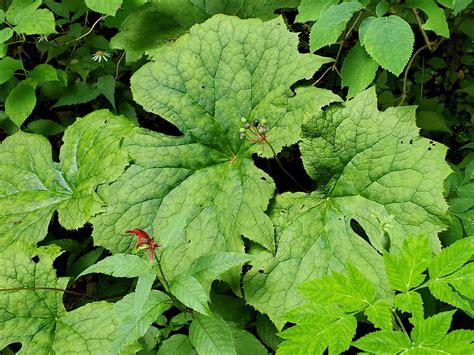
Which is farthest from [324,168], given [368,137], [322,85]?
[322,85]

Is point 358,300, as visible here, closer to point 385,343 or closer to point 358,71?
point 385,343

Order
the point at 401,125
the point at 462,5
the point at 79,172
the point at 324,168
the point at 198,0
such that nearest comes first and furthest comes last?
the point at 462,5 → the point at 401,125 → the point at 324,168 → the point at 79,172 → the point at 198,0

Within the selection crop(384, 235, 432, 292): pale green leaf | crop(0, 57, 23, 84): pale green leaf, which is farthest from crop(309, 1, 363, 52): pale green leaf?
crop(0, 57, 23, 84): pale green leaf

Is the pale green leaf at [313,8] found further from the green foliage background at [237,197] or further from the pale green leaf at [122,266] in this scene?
the pale green leaf at [122,266]

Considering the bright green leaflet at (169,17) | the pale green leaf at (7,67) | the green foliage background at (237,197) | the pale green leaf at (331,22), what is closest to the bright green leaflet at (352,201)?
the green foliage background at (237,197)

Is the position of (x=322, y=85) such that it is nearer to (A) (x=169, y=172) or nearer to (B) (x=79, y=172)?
(A) (x=169, y=172)

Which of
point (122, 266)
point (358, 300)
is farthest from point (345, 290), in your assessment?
point (122, 266)
